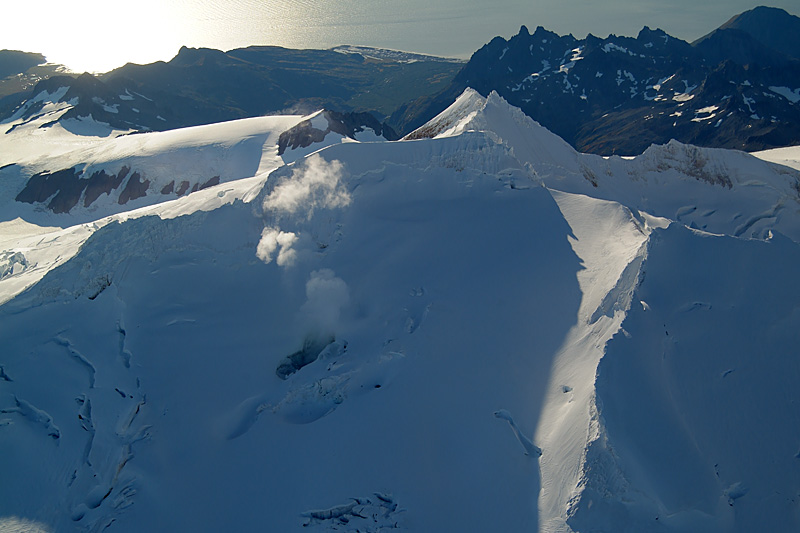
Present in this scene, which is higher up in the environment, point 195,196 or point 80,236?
point 195,196

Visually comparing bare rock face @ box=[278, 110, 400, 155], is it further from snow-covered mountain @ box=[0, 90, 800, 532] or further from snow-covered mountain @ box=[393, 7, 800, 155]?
snow-covered mountain @ box=[393, 7, 800, 155]

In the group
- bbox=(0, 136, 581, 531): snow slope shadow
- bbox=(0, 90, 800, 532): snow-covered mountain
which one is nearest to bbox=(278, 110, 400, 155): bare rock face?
bbox=(0, 90, 800, 532): snow-covered mountain

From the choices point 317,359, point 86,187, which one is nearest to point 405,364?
point 317,359

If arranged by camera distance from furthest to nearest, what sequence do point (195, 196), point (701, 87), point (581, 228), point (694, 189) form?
point (701, 87)
point (694, 189)
point (195, 196)
point (581, 228)

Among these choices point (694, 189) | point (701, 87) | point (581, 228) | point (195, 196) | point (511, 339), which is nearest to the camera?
point (511, 339)

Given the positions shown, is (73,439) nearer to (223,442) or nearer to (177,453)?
(177,453)

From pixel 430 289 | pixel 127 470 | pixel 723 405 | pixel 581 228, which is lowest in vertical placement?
pixel 127 470

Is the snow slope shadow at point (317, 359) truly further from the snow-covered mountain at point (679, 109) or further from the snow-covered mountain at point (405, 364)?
the snow-covered mountain at point (679, 109)

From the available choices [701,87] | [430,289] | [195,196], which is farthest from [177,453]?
[701,87]

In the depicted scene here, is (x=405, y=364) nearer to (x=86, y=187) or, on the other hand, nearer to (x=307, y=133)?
(x=307, y=133)
